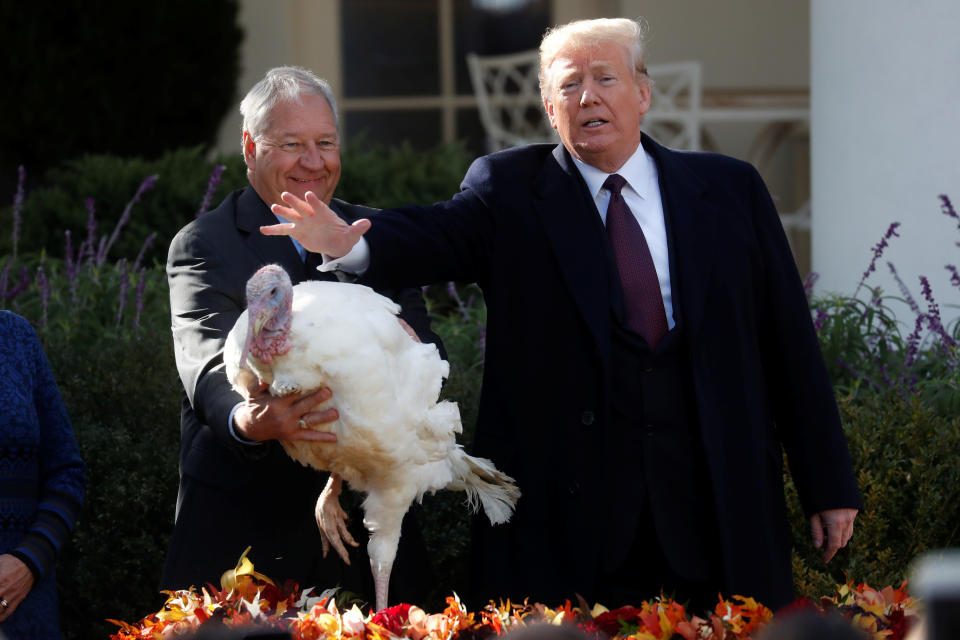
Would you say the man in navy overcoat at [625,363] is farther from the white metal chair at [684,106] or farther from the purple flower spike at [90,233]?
the white metal chair at [684,106]

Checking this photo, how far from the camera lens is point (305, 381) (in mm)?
2447

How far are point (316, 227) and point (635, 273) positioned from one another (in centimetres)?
79

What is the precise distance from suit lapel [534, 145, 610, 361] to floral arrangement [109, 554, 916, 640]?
67cm

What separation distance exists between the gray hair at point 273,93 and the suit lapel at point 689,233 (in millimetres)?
917

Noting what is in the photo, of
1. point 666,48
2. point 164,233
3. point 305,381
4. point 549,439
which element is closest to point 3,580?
point 305,381

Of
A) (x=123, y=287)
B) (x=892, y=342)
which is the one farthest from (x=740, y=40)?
(x=123, y=287)

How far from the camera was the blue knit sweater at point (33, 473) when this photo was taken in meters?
3.00

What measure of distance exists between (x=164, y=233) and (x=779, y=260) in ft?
13.8

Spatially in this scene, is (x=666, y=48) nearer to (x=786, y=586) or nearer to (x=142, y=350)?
(x=142, y=350)

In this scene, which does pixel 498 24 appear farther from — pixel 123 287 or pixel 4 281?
pixel 4 281

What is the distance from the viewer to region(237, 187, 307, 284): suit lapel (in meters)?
2.92

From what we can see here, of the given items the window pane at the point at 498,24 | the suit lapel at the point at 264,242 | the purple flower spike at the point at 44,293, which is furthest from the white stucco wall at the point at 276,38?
the suit lapel at the point at 264,242

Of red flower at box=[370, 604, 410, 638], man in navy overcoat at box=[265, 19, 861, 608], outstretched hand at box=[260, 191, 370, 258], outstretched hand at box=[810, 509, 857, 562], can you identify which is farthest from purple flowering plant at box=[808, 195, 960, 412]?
red flower at box=[370, 604, 410, 638]

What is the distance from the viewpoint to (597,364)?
2.74 metres
